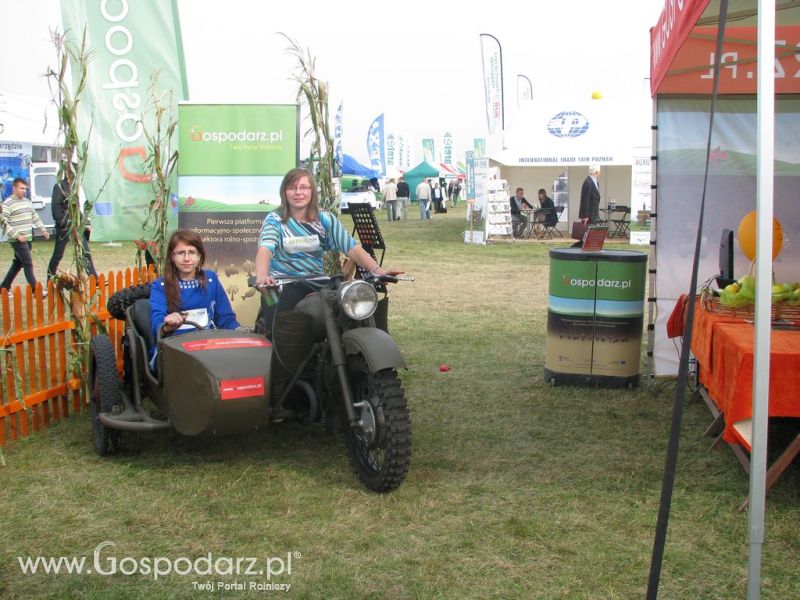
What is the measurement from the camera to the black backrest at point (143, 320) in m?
5.09

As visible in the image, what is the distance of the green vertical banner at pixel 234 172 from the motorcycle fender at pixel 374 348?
3387 mm

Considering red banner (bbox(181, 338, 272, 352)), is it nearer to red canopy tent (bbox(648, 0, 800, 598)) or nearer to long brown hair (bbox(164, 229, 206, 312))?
long brown hair (bbox(164, 229, 206, 312))

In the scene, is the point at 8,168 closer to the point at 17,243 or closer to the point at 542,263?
the point at 17,243

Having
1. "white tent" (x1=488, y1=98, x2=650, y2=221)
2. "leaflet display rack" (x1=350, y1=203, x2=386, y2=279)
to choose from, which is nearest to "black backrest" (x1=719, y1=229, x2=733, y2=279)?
"leaflet display rack" (x1=350, y1=203, x2=386, y2=279)

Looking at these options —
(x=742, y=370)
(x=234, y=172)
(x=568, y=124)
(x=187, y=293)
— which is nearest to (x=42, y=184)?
(x=568, y=124)

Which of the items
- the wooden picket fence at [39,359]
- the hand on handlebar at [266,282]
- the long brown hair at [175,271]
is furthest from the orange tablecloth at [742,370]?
the wooden picket fence at [39,359]

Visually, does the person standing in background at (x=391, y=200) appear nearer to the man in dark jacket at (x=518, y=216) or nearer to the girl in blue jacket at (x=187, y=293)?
the man in dark jacket at (x=518, y=216)

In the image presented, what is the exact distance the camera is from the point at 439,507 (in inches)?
167

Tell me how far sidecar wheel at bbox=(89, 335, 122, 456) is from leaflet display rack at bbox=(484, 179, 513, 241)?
17157mm

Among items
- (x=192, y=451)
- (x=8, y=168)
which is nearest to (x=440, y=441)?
(x=192, y=451)

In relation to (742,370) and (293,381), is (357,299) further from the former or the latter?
(742,370)

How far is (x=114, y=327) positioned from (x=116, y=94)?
105 inches

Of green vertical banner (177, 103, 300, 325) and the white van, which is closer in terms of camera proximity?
green vertical banner (177, 103, 300, 325)

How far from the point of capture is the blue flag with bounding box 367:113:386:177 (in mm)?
Answer: 46938
